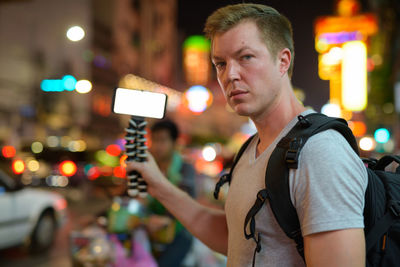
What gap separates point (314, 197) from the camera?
130cm

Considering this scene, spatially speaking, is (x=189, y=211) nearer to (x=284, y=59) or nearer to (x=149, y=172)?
(x=149, y=172)

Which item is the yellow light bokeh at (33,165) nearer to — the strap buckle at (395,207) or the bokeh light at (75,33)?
the bokeh light at (75,33)

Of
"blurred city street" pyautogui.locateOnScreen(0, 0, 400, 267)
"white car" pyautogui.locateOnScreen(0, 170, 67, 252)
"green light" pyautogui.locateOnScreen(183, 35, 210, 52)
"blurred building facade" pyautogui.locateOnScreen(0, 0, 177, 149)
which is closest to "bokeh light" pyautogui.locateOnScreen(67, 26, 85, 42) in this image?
"blurred city street" pyautogui.locateOnScreen(0, 0, 400, 267)

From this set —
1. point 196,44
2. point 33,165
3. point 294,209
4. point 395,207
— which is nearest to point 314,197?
point 294,209

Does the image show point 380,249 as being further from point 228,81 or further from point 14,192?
point 14,192

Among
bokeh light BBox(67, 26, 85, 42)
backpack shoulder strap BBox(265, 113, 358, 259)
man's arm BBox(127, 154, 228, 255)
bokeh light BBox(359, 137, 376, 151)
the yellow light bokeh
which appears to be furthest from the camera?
the yellow light bokeh

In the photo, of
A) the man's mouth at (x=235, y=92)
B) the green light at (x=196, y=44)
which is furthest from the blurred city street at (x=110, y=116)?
the green light at (x=196, y=44)

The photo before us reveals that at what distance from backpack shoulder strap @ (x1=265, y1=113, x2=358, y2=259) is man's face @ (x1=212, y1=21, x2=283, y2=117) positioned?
24 centimetres

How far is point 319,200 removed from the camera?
1295 mm

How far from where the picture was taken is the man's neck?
169 cm

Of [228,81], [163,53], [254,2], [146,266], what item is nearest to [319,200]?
[228,81]

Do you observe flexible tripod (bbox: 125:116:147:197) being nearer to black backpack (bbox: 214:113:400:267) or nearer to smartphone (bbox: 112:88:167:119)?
smartphone (bbox: 112:88:167:119)

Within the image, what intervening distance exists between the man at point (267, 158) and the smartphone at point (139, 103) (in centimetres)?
52

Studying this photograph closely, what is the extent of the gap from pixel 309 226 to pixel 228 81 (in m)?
0.65
